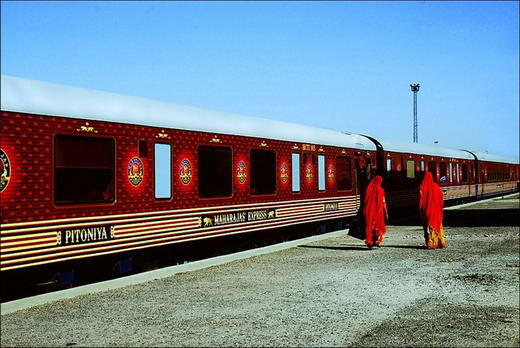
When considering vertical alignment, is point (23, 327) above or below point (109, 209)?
below

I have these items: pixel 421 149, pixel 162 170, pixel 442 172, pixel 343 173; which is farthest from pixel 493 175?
pixel 162 170

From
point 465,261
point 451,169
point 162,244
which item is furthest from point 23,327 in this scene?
point 451,169

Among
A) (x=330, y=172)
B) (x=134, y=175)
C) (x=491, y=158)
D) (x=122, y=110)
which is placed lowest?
(x=134, y=175)

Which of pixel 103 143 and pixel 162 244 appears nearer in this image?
pixel 103 143

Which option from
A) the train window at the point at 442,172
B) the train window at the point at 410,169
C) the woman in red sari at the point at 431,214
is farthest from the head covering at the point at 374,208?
the train window at the point at 442,172

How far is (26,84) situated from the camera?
834cm

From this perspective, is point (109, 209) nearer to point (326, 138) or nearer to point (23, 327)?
point (23, 327)

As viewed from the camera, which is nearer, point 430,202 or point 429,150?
point 430,202

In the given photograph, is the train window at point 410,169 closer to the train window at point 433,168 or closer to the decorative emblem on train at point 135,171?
the train window at point 433,168

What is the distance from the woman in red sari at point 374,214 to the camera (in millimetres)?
12930

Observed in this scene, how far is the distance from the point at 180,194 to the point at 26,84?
11.3ft

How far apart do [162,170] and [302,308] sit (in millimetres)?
4231

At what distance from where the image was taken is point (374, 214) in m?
13.1

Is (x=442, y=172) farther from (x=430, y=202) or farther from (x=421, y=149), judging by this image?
(x=430, y=202)
